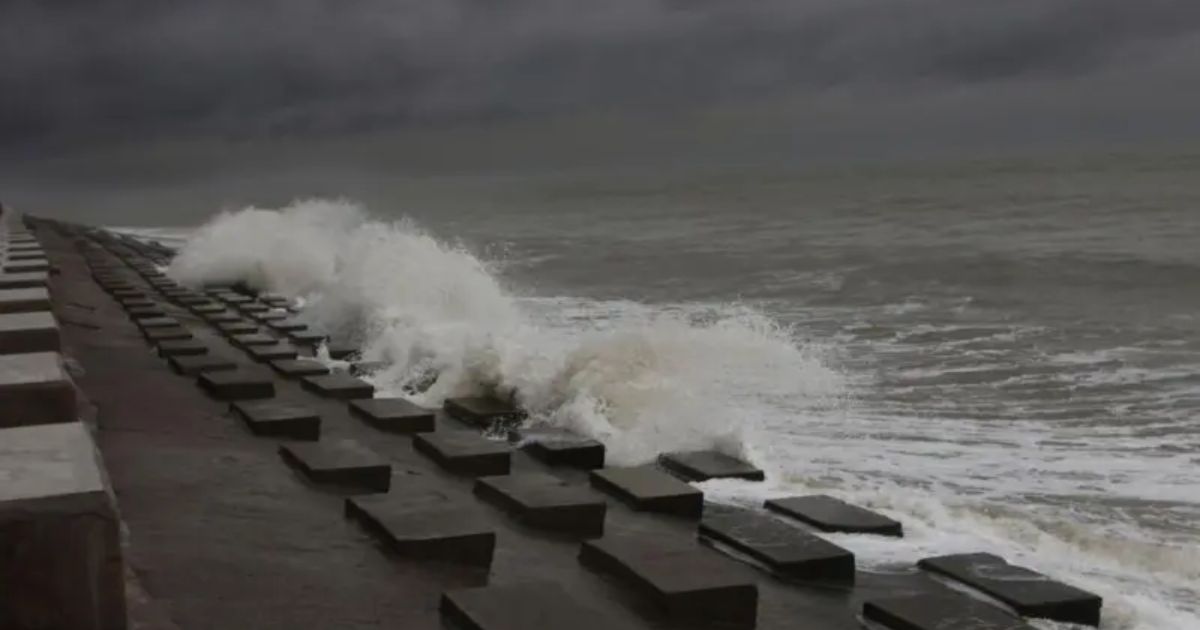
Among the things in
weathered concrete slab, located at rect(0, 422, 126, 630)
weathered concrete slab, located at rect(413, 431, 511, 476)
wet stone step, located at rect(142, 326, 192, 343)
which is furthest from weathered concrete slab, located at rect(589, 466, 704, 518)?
wet stone step, located at rect(142, 326, 192, 343)

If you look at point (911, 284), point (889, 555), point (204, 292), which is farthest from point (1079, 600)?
point (911, 284)

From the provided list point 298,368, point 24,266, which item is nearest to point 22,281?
point 298,368

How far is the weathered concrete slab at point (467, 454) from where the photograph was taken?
5.08 meters

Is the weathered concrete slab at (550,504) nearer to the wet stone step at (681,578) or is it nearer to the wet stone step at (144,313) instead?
the wet stone step at (681,578)

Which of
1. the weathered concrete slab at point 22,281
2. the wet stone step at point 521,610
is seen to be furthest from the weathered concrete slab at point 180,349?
the wet stone step at point 521,610

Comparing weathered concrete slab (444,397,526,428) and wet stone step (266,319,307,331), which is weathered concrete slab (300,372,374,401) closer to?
weathered concrete slab (444,397,526,428)

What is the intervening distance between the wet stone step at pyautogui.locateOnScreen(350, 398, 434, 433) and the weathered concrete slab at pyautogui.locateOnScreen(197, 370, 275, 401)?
1.90 feet

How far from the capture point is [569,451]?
5453 millimetres

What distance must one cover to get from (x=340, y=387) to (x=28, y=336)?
2327 millimetres

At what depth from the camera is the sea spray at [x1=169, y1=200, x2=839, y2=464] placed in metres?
6.27

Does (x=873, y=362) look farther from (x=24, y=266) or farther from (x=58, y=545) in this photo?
(x=58, y=545)

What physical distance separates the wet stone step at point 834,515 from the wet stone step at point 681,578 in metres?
0.66

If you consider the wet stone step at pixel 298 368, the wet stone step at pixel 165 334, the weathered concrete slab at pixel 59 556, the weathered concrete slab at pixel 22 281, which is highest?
the weathered concrete slab at pixel 22 281

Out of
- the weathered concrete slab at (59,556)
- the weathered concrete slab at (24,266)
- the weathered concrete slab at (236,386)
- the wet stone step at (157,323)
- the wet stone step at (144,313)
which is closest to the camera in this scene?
the weathered concrete slab at (59,556)
